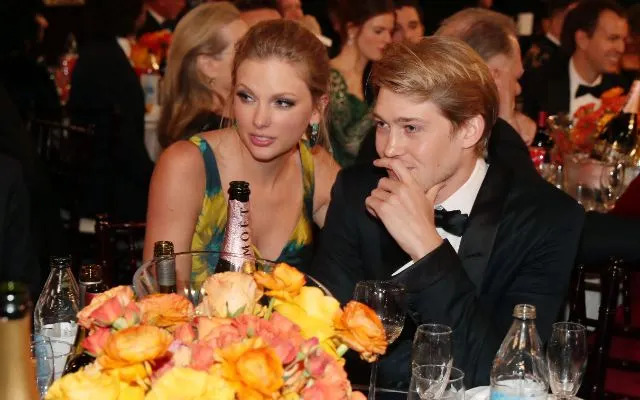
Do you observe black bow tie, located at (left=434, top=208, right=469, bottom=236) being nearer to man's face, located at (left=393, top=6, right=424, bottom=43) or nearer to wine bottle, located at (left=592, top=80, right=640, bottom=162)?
wine bottle, located at (left=592, top=80, right=640, bottom=162)

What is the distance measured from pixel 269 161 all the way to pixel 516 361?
1.41 m

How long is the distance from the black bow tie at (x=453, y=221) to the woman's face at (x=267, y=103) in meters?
0.59

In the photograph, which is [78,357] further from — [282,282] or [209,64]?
[209,64]

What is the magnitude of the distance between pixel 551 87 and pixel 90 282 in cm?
469

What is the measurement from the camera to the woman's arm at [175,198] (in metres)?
2.68

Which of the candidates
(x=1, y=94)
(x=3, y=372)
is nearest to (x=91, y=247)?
(x=1, y=94)

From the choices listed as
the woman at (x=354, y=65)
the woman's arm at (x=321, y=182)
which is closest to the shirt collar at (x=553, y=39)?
the woman at (x=354, y=65)

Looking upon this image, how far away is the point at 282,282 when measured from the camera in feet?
4.09

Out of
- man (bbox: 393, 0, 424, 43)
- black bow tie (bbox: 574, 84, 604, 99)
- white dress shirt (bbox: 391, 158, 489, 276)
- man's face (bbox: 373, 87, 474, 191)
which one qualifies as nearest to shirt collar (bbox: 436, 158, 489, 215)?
white dress shirt (bbox: 391, 158, 489, 276)

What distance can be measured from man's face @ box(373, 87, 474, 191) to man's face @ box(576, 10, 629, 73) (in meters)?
4.03

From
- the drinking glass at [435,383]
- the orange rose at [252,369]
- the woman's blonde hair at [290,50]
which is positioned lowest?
the drinking glass at [435,383]

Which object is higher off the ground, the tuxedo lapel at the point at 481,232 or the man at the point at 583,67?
the man at the point at 583,67

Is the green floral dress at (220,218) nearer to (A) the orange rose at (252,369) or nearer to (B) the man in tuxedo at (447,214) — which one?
(B) the man in tuxedo at (447,214)

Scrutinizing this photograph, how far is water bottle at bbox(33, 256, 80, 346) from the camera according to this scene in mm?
1901
